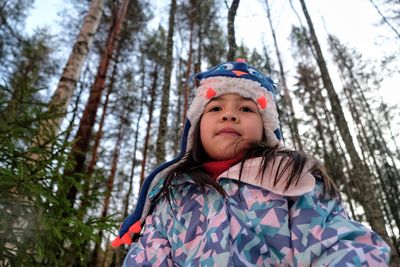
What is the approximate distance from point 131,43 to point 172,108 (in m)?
7.18

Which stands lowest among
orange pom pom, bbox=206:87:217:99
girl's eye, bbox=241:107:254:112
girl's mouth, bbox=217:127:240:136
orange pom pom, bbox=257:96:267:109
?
girl's mouth, bbox=217:127:240:136

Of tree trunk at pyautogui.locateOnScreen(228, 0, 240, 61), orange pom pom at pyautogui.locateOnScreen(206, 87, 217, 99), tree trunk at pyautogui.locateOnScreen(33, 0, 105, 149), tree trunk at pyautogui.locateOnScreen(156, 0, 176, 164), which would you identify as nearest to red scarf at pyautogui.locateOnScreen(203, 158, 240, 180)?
orange pom pom at pyautogui.locateOnScreen(206, 87, 217, 99)

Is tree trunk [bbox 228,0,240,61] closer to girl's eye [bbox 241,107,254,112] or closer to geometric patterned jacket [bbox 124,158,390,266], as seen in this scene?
girl's eye [bbox 241,107,254,112]

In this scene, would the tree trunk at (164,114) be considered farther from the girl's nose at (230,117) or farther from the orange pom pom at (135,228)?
the girl's nose at (230,117)

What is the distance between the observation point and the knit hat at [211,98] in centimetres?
194

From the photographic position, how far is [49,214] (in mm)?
2547

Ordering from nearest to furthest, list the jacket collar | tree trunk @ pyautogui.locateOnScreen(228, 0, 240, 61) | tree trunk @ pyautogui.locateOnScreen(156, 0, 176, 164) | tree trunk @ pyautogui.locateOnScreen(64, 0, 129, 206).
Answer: the jacket collar < tree trunk @ pyautogui.locateOnScreen(64, 0, 129, 206) < tree trunk @ pyautogui.locateOnScreen(228, 0, 240, 61) < tree trunk @ pyautogui.locateOnScreen(156, 0, 176, 164)

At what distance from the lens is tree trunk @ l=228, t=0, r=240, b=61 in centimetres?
526

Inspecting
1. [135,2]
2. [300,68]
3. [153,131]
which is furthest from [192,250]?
[300,68]

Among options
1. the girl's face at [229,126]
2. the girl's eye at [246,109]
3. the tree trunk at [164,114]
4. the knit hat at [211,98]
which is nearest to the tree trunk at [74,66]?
the knit hat at [211,98]

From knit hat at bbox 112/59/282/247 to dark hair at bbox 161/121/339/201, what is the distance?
0.41ft

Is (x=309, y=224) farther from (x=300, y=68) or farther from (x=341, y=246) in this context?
(x=300, y=68)

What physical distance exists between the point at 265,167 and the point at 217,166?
1.27 ft

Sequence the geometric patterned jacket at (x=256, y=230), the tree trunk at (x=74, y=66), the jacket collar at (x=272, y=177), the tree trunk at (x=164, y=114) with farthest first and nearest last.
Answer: the tree trunk at (x=164, y=114) → the tree trunk at (x=74, y=66) → the jacket collar at (x=272, y=177) → the geometric patterned jacket at (x=256, y=230)
